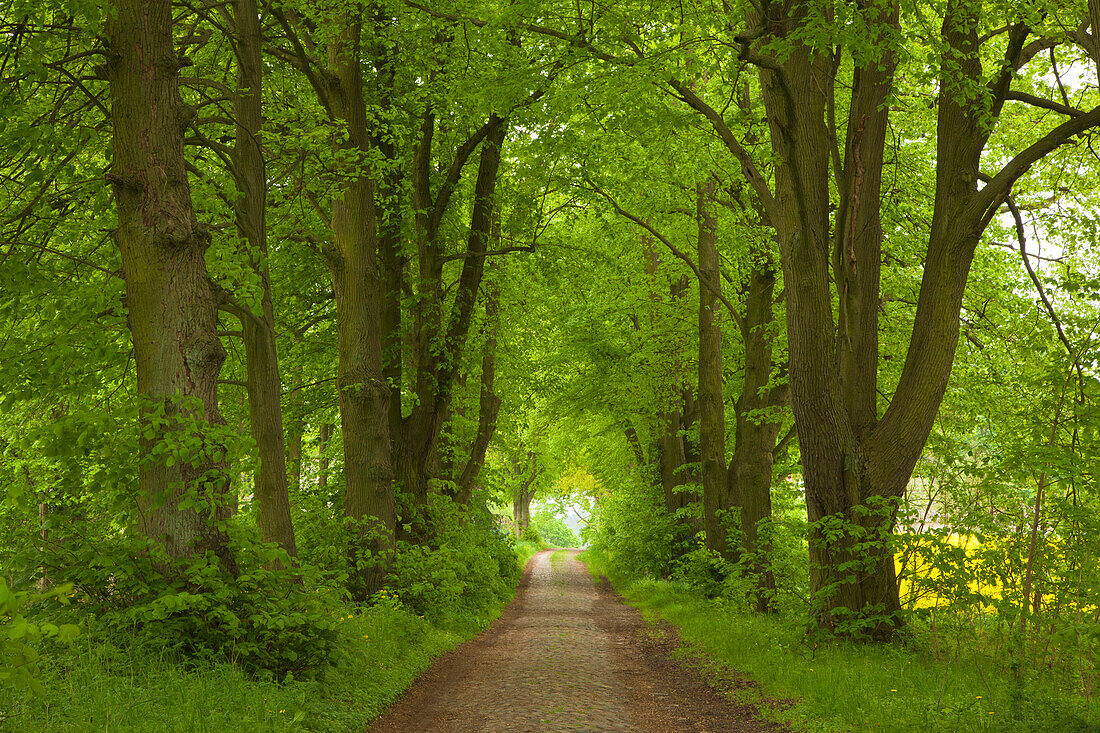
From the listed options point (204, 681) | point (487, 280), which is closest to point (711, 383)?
point (487, 280)

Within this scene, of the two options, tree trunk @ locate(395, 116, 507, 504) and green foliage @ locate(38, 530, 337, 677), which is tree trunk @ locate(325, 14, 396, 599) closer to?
tree trunk @ locate(395, 116, 507, 504)

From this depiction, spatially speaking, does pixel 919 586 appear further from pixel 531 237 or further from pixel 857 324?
pixel 531 237

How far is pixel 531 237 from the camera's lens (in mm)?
17312

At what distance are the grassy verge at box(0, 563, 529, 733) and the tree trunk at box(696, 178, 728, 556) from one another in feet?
34.8

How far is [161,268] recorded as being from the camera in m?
7.23

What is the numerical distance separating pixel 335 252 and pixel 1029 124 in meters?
11.6

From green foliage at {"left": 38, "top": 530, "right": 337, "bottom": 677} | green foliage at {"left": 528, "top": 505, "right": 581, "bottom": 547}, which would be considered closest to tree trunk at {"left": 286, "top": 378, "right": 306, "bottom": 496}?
green foliage at {"left": 38, "top": 530, "right": 337, "bottom": 677}

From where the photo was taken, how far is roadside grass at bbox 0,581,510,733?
4.95m

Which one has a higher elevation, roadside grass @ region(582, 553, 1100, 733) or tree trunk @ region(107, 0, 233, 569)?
tree trunk @ region(107, 0, 233, 569)

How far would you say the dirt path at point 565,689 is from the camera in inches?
303

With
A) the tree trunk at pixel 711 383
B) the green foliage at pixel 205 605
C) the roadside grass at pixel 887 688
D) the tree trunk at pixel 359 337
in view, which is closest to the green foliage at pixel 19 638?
the green foliage at pixel 205 605

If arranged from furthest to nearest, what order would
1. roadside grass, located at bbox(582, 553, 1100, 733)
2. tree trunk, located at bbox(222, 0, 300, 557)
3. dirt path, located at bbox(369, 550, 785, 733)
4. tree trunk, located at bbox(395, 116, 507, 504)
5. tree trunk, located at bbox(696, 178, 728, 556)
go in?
tree trunk, located at bbox(696, 178, 728, 556)
tree trunk, located at bbox(395, 116, 507, 504)
tree trunk, located at bbox(222, 0, 300, 557)
dirt path, located at bbox(369, 550, 785, 733)
roadside grass, located at bbox(582, 553, 1100, 733)

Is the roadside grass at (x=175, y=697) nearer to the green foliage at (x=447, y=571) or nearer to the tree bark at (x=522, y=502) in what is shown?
the green foliage at (x=447, y=571)

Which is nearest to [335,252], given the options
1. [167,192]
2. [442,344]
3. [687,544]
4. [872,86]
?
[442,344]
